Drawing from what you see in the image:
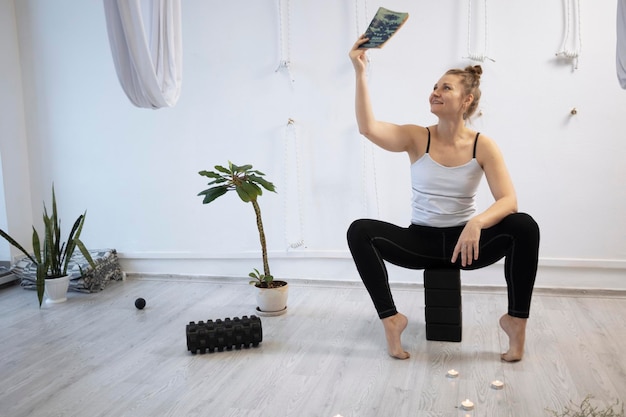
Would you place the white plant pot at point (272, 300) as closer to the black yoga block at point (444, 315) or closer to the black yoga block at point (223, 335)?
the black yoga block at point (223, 335)

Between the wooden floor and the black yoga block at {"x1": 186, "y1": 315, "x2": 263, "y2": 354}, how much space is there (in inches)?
1.5

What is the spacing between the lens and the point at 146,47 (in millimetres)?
2193

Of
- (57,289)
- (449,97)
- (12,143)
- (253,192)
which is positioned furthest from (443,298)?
A: (12,143)

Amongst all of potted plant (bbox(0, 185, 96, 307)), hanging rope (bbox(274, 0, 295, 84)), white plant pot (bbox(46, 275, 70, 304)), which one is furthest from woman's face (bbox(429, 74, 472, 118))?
white plant pot (bbox(46, 275, 70, 304))

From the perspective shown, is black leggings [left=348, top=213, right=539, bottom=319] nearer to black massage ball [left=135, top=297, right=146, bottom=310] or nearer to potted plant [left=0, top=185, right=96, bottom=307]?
black massage ball [left=135, top=297, right=146, bottom=310]

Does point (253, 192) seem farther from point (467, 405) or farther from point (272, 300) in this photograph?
point (467, 405)

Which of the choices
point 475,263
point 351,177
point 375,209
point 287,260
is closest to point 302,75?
point 351,177

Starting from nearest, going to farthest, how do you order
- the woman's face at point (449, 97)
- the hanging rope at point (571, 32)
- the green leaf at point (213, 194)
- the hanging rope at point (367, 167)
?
1. the woman's face at point (449, 97)
2. the green leaf at point (213, 194)
3. the hanging rope at point (571, 32)
4. the hanging rope at point (367, 167)

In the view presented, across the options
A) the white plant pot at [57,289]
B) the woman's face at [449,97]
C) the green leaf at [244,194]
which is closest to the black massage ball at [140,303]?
the white plant pot at [57,289]

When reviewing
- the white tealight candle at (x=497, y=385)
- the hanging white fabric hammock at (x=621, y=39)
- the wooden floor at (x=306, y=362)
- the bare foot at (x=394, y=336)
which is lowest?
the wooden floor at (x=306, y=362)

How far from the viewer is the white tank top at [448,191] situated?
6.93ft

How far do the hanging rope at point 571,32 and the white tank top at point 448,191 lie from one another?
0.98m

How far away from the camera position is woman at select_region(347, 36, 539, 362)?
6.59 feet

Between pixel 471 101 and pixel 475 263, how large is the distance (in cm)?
59
